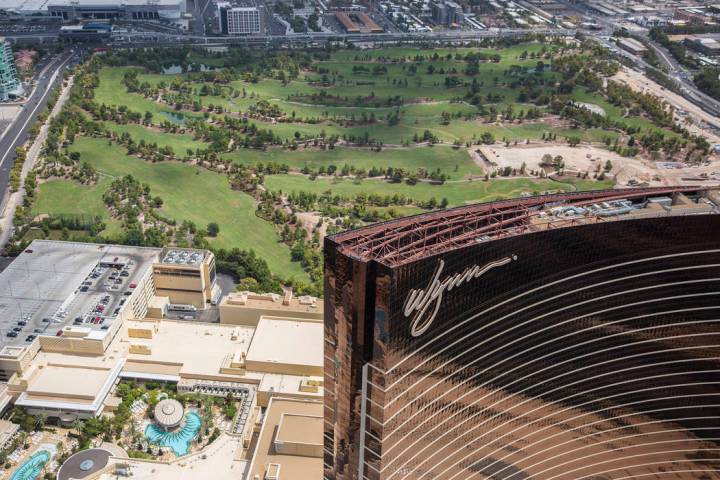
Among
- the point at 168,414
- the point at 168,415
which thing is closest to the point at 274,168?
the point at 168,414

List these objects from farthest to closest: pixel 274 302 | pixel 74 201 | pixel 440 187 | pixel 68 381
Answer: pixel 440 187 → pixel 74 201 → pixel 274 302 → pixel 68 381

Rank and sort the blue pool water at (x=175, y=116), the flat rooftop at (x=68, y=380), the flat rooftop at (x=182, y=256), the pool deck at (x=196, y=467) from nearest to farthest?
1. the pool deck at (x=196, y=467)
2. the flat rooftop at (x=68, y=380)
3. the flat rooftop at (x=182, y=256)
4. the blue pool water at (x=175, y=116)

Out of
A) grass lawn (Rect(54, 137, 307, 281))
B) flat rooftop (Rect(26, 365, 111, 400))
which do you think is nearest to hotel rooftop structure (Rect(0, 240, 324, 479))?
flat rooftop (Rect(26, 365, 111, 400))

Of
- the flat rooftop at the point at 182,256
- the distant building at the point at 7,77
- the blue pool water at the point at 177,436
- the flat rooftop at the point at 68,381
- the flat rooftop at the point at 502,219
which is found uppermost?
the flat rooftop at the point at 502,219

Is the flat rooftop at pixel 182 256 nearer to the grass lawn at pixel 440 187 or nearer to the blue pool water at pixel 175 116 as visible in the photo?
the grass lawn at pixel 440 187

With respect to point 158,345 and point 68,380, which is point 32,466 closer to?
point 68,380

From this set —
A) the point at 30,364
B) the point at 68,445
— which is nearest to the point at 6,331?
the point at 30,364

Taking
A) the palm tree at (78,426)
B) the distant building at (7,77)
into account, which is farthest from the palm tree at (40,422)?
the distant building at (7,77)

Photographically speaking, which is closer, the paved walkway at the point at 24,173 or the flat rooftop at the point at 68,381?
the flat rooftop at the point at 68,381

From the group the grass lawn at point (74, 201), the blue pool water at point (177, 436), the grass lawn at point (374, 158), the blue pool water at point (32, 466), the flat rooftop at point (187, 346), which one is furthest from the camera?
the grass lawn at point (374, 158)
